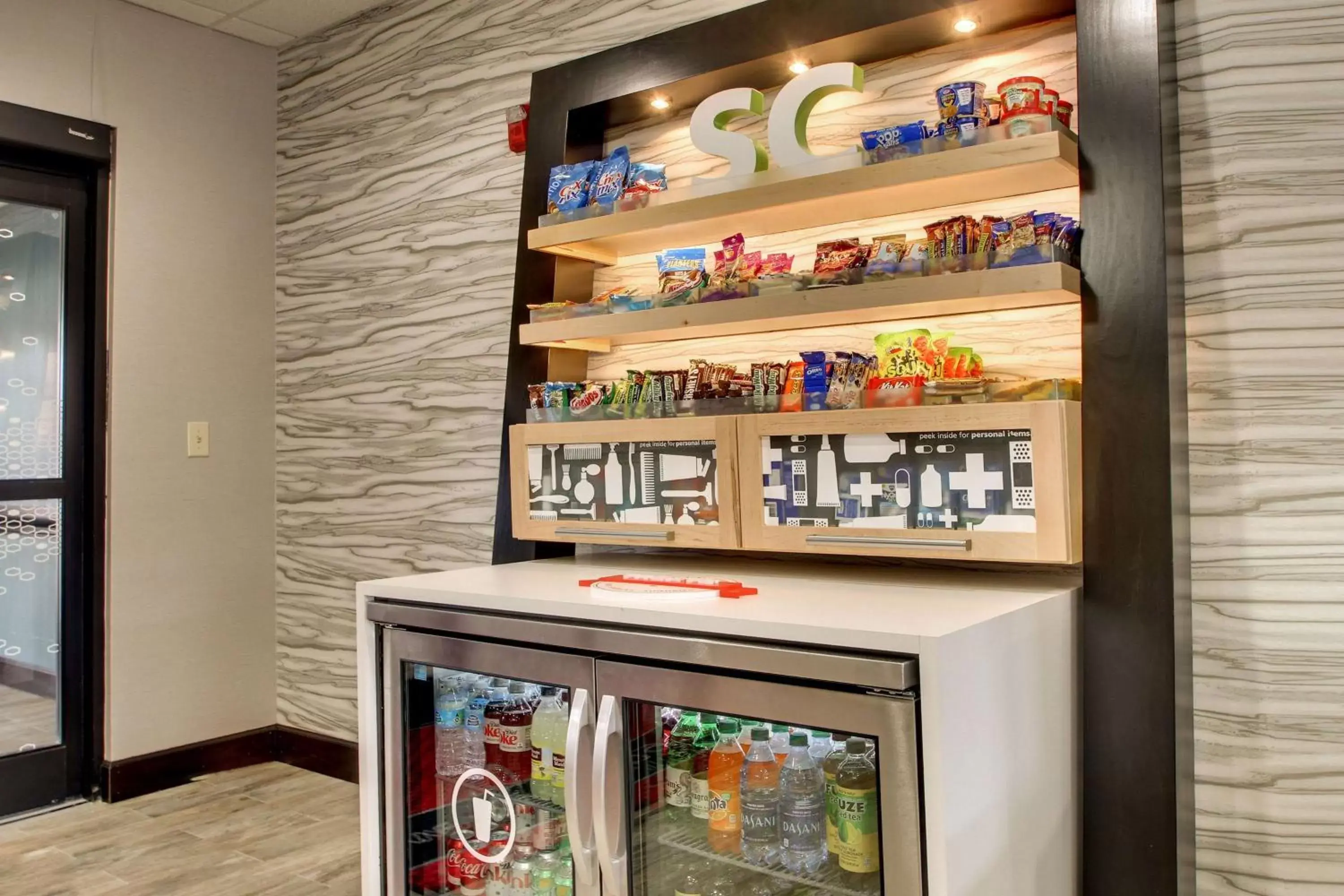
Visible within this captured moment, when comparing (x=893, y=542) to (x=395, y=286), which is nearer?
(x=893, y=542)

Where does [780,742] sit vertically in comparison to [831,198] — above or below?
below

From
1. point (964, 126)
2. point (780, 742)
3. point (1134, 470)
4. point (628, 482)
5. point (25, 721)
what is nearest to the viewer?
point (1134, 470)

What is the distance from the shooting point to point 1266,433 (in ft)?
5.39

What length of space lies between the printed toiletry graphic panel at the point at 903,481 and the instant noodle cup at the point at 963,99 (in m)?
0.58

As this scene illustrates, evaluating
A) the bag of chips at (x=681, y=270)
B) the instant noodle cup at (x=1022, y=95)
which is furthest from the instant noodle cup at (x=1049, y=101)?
the bag of chips at (x=681, y=270)

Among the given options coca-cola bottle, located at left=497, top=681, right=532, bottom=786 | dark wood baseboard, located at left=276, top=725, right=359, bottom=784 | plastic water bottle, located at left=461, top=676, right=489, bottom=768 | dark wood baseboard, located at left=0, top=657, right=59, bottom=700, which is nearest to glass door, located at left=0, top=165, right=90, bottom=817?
dark wood baseboard, located at left=0, top=657, right=59, bottom=700

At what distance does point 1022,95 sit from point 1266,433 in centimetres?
71

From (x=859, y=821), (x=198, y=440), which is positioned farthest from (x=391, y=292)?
(x=859, y=821)

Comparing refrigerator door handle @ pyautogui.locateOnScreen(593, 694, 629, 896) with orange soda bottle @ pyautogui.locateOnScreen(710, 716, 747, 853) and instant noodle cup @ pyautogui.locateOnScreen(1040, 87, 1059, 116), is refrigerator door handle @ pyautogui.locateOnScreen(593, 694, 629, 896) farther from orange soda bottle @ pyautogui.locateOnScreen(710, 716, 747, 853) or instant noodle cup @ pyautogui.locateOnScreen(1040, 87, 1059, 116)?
instant noodle cup @ pyautogui.locateOnScreen(1040, 87, 1059, 116)

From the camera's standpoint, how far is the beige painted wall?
121 inches

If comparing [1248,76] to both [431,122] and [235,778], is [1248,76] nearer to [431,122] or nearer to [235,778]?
[431,122]

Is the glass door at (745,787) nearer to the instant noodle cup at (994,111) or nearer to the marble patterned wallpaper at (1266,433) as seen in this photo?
the marble patterned wallpaper at (1266,433)

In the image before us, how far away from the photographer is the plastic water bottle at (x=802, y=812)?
4.93 ft

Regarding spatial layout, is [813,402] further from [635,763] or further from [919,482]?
[635,763]
